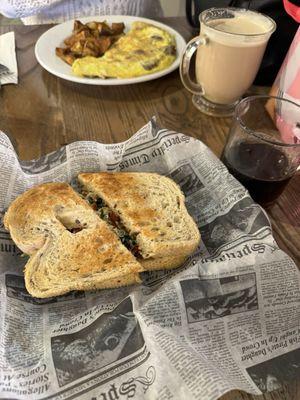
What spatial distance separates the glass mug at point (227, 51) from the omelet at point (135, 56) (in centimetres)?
19

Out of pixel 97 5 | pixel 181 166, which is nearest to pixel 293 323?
pixel 181 166

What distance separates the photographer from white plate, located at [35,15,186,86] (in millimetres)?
1422

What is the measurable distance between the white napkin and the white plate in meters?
0.11

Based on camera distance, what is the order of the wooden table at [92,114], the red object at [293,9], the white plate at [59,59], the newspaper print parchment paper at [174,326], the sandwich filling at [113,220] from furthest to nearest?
1. the white plate at [59,59]
2. the wooden table at [92,114]
3. the red object at [293,9]
4. the sandwich filling at [113,220]
5. the newspaper print parchment paper at [174,326]

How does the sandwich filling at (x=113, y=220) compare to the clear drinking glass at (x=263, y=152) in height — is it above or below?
below

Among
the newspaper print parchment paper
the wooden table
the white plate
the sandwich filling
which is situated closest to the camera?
the newspaper print parchment paper

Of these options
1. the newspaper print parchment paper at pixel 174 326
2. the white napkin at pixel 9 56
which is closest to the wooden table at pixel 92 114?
the white napkin at pixel 9 56

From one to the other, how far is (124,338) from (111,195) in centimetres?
37

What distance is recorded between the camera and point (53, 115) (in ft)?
4.53

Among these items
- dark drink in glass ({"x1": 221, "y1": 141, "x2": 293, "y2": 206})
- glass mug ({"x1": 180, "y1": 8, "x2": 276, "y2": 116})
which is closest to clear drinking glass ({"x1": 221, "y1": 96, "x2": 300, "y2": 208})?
dark drink in glass ({"x1": 221, "y1": 141, "x2": 293, "y2": 206})

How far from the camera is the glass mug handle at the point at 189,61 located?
4.23 ft

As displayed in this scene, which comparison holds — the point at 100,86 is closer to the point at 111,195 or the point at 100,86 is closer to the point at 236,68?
the point at 236,68

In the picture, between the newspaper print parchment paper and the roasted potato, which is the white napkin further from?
the newspaper print parchment paper

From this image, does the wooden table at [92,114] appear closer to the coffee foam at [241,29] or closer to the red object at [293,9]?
the coffee foam at [241,29]
